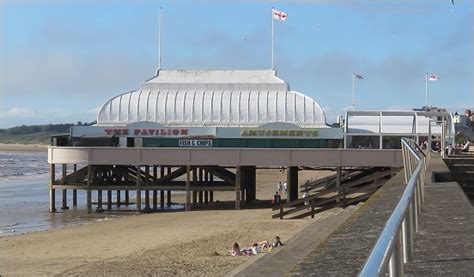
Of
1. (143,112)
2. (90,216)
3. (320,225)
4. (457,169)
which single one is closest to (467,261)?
(457,169)

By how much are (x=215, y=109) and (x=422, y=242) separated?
36.2 metres

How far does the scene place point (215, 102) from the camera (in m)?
Result: 44.1

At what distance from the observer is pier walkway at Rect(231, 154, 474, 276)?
260 inches

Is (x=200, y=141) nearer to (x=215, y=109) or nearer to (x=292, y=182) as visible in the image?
(x=215, y=109)

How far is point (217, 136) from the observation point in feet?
130

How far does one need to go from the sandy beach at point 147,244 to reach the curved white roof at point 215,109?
401 inches

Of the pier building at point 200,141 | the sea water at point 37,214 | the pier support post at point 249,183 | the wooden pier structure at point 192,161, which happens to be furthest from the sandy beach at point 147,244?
the pier support post at point 249,183

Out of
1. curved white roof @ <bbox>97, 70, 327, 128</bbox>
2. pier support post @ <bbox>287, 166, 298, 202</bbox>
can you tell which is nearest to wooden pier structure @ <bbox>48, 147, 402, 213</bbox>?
pier support post @ <bbox>287, 166, 298, 202</bbox>

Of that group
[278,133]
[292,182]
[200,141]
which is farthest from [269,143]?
[292,182]

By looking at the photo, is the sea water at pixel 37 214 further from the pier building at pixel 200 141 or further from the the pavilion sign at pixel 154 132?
the the pavilion sign at pixel 154 132

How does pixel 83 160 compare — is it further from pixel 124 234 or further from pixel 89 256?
pixel 89 256

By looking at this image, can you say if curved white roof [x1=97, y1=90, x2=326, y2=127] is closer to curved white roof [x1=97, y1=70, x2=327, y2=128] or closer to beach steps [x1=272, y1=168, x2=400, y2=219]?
curved white roof [x1=97, y1=70, x2=327, y2=128]

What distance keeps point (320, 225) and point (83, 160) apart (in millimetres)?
17371

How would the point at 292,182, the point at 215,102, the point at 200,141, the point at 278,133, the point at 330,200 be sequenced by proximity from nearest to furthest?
the point at 330,200 → the point at 292,182 → the point at 200,141 → the point at 278,133 → the point at 215,102
